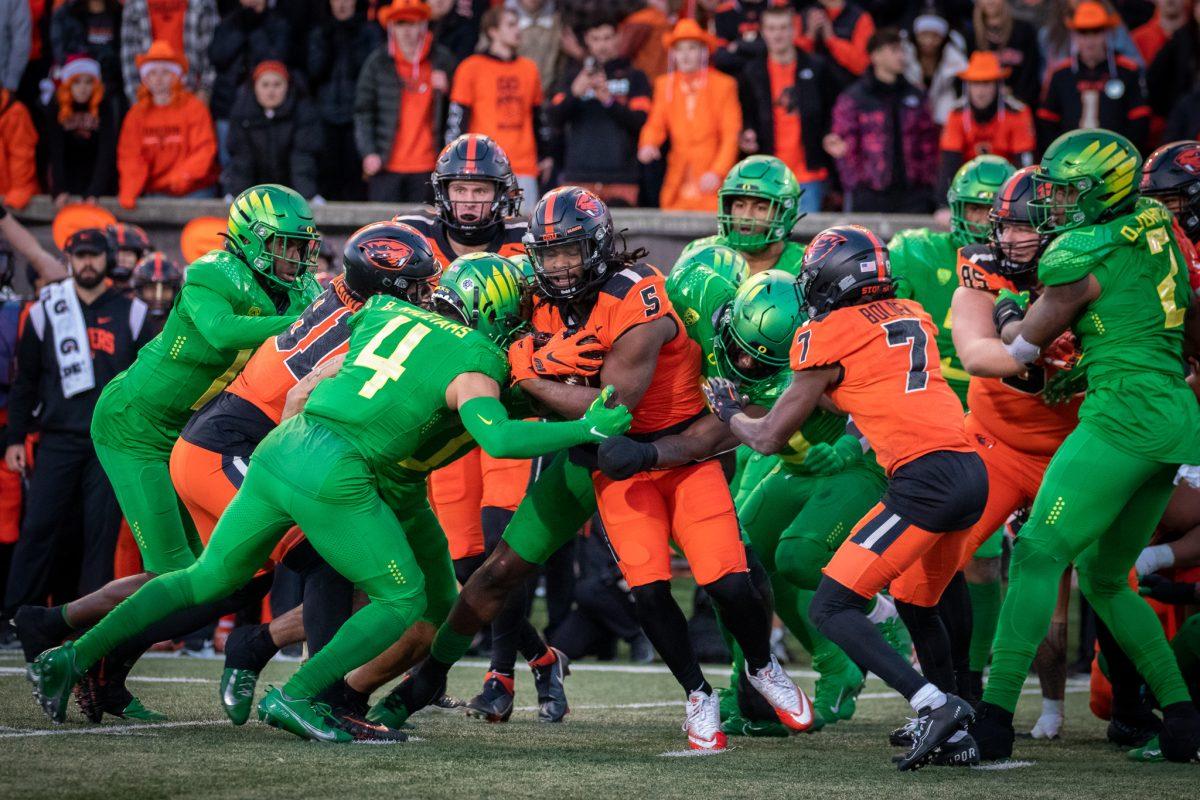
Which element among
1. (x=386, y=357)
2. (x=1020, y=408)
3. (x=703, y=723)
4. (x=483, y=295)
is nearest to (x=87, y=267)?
(x=483, y=295)

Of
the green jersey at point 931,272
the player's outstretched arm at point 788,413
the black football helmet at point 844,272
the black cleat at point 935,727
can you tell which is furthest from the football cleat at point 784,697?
the green jersey at point 931,272

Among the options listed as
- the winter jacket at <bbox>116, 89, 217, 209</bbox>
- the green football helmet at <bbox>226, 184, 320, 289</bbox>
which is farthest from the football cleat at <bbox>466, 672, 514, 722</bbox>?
the winter jacket at <bbox>116, 89, 217, 209</bbox>

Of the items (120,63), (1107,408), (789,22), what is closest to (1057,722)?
(1107,408)

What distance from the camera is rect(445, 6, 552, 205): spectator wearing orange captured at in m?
11.8

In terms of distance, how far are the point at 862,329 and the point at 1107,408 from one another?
37.5 inches

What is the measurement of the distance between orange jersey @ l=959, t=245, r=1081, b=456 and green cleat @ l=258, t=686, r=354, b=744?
293cm

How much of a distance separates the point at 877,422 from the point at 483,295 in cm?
150

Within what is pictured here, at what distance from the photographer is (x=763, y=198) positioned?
7.54 meters

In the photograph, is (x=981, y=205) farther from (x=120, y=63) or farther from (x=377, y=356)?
(x=120, y=63)

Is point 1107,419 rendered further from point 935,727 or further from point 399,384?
point 399,384

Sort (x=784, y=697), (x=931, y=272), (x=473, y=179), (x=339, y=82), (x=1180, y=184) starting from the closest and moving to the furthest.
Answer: (x=784, y=697), (x=1180, y=184), (x=473, y=179), (x=931, y=272), (x=339, y=82)

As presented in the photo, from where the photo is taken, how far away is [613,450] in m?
5.79

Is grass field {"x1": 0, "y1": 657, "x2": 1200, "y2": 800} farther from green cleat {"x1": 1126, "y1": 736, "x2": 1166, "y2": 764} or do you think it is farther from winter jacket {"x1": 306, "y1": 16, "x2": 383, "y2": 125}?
winter jacket {"x1": 306, "y1": 16, "x2": 383, "y2": 125}

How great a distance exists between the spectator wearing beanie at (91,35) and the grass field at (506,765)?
21.6ft
